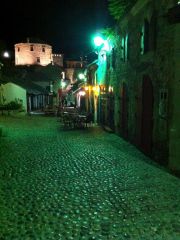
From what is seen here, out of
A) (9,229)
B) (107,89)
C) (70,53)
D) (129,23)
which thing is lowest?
(9,229)

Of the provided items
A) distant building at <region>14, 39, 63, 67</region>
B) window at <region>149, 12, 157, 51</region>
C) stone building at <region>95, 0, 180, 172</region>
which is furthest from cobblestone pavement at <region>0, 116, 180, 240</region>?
distant building at <region>14, 39, 63, 67</region>

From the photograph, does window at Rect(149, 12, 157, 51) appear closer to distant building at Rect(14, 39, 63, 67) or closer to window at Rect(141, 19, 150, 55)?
window at Rect(141, 19, 150, 55)

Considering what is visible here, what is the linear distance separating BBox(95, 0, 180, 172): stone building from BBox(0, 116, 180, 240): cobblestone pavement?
2.81ft

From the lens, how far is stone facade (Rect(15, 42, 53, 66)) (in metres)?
66.4

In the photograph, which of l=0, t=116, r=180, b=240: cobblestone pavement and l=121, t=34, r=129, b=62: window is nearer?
l=0, t=116, r=180, b=240: cobblestone pavement

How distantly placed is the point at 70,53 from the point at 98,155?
63.2 m

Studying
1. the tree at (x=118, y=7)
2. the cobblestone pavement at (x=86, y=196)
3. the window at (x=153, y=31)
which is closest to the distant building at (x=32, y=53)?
the tree at (x=118, y=7)

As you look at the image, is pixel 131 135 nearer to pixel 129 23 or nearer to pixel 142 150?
pixel 142 150

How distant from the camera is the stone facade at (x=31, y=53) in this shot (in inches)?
2613

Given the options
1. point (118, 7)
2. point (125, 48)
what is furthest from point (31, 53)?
point (125, 48)

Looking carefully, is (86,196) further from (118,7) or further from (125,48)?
(118,7)

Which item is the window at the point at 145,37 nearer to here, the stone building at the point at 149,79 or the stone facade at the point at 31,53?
the stone building at the point at 149,79

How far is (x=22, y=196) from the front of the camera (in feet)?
25.2

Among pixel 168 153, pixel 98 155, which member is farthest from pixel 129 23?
pixel 168 153
